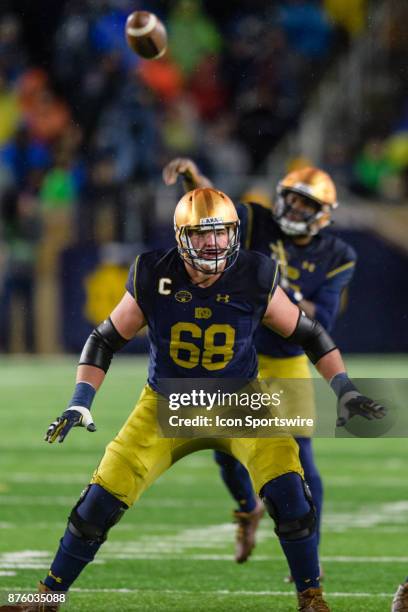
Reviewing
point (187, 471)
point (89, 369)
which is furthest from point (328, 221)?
point (187, 471)

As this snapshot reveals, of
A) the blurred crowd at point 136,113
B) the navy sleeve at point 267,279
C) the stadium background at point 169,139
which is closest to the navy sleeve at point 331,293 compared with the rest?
the navy sleeve at point 267,279

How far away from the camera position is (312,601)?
4.60 m

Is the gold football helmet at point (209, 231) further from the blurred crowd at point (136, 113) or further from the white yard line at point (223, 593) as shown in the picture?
the blurred crowd at point (136, 113)

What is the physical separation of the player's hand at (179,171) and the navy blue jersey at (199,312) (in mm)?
1475

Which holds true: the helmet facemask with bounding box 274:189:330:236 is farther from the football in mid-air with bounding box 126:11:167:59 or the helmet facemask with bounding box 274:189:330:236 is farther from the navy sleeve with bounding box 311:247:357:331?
the football in mid-air with bounding box 126:11:167:59

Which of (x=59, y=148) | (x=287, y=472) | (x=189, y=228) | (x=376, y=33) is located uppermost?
(x=376, y=33)

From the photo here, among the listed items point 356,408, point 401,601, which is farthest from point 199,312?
point 401,601

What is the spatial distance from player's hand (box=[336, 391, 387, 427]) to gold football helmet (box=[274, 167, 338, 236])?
1.75m

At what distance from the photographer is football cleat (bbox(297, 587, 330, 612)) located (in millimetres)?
4590

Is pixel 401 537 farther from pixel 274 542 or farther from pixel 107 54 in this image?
pixel 107 54

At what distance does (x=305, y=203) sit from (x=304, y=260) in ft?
0.81

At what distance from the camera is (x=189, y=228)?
4746mm

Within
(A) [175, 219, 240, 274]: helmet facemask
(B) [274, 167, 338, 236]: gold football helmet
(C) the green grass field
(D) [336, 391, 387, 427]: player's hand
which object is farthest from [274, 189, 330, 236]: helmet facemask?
(D) [336, 391, 387, 427]: player's hand

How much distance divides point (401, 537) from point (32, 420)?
→ 16.6 ft
